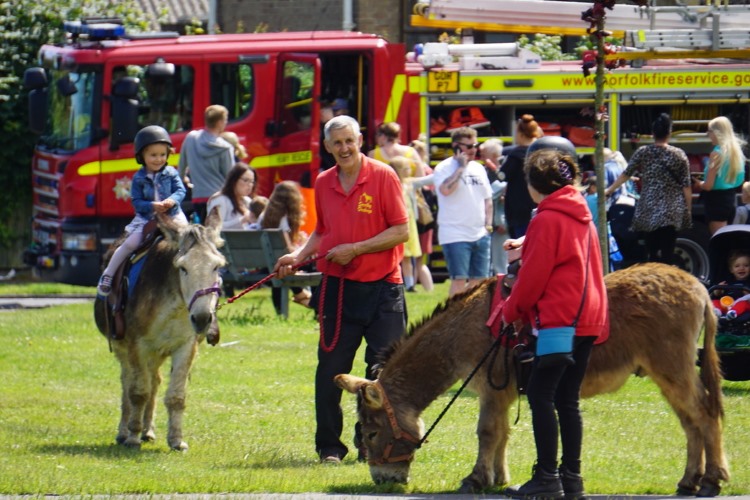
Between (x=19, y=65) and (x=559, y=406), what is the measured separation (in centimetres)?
1845

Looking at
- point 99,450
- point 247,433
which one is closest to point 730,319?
point 247,433

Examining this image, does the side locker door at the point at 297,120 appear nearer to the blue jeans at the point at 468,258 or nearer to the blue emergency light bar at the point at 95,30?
the blue emergency light bar at the point at 95,30

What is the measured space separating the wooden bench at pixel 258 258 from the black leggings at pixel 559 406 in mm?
7880

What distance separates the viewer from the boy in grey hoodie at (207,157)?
55.7ft

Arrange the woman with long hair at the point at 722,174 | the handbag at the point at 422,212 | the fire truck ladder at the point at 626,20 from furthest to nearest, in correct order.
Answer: the handbag at the point at 422,212 → the fire truck ladder at the point at 626,20 → the woman with long hair at the point at 722,174

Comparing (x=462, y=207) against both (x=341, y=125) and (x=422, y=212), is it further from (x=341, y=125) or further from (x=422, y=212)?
(x=341, y=125)

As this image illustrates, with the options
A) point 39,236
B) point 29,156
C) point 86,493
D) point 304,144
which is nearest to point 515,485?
point 86,493

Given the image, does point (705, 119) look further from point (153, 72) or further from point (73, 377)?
point (73, 377)

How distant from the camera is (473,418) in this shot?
10.8m

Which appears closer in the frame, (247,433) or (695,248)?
(247,433)

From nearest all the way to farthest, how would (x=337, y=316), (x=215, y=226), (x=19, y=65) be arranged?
1. (x=337, y=316)
2. (x=215, y=226)
3. (x=19, y=65)

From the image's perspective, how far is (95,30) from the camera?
1880 centimetres

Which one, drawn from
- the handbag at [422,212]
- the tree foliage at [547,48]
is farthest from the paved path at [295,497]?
the tree foliage at [547,48]

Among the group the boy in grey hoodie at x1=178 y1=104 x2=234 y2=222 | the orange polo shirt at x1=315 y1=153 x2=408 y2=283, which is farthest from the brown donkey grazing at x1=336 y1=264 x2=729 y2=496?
the boy in grey hoodie at x1=178 y1=104 x2=234 y2=222
